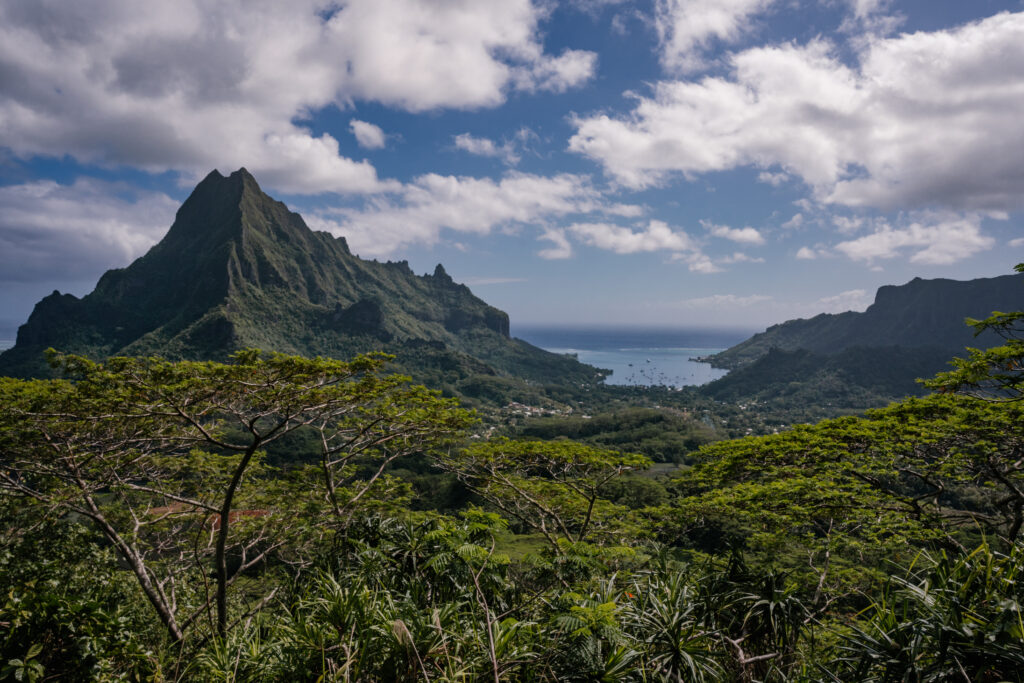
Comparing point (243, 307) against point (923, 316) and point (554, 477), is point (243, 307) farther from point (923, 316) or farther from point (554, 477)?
point (923, 316)

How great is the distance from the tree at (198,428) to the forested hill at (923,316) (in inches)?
6194

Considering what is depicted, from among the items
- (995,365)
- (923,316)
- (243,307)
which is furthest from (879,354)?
(243,307)

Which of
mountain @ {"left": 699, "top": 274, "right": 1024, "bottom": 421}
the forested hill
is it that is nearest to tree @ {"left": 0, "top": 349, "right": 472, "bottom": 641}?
mountain @ {"left": 699, "top": 274, "right": 1024, "bottom": 421}

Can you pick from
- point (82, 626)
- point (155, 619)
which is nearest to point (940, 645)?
point (82, 626)

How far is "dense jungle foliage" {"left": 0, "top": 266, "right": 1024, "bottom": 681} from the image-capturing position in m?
3.76

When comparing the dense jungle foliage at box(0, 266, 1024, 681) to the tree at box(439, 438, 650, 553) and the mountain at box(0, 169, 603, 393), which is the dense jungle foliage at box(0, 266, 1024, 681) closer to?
the tree at box(439, 438, 650, 553)

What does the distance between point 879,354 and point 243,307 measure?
17046 centimetres

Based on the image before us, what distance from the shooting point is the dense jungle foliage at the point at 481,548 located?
12.3 ft

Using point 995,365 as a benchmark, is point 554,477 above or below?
below

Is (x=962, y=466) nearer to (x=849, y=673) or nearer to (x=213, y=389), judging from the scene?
(x=849, y=673)

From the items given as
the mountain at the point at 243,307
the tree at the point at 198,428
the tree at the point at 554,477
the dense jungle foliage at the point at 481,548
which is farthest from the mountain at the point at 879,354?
the tree at the point at 198,428

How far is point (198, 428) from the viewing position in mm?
7184

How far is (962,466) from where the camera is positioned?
22.4ft

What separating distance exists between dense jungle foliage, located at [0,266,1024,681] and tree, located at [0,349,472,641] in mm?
55
